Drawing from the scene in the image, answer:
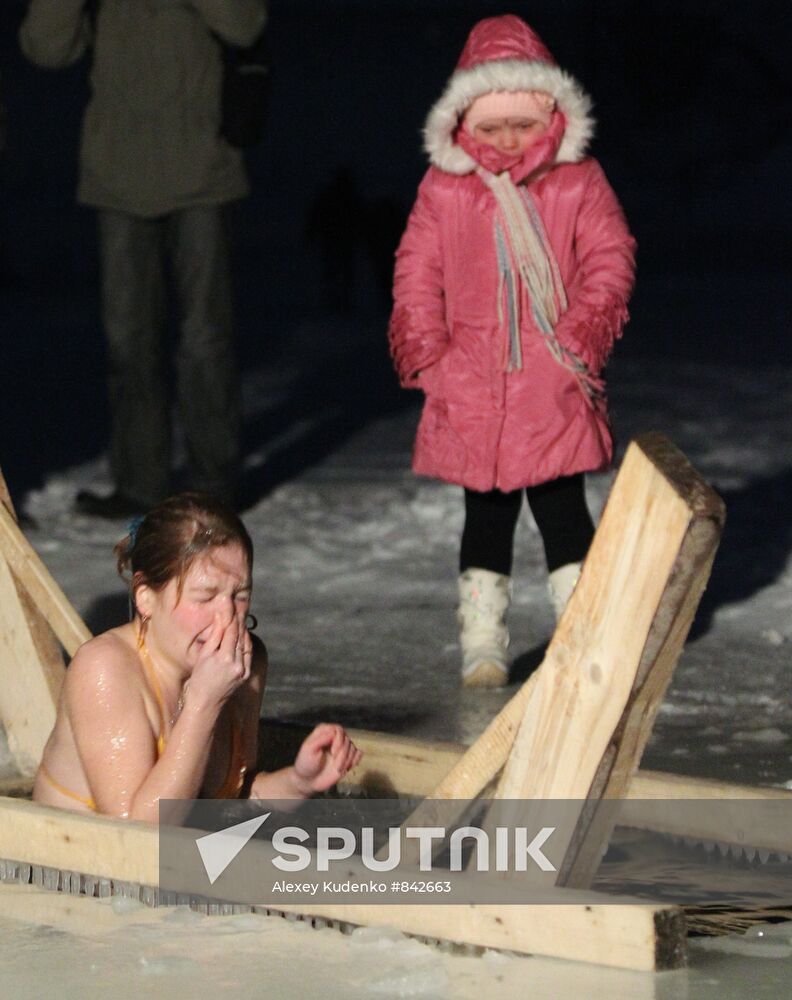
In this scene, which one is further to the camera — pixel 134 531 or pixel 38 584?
pixel 38 584

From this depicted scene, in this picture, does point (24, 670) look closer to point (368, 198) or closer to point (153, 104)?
point (153, 104)

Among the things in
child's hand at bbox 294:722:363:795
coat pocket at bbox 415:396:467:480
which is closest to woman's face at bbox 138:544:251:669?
child's hand at bbox 294:722:363:795

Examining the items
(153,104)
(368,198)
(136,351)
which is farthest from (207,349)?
(368,198)

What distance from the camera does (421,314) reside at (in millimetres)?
4840

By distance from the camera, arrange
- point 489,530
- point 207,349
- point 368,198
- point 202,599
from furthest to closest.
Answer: point 368,198
point 207,349
point 489,530
point 202,599

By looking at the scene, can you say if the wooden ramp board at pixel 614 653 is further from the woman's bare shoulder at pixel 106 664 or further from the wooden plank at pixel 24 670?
the wooden plank at pixel 24 670

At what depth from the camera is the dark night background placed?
36.7 feet

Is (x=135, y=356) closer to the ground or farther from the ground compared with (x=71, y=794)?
closer to the ground

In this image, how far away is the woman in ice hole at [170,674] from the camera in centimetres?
320

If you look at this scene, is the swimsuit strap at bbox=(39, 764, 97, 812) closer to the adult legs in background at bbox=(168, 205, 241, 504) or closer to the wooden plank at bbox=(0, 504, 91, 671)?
the wooden plank at bbox=(0, 504, 91, 671)

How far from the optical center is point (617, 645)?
2809mm

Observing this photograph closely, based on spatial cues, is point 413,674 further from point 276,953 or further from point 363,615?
point 276,953

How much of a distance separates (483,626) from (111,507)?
2480mm

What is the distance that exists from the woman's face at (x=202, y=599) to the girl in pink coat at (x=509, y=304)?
1.61m
